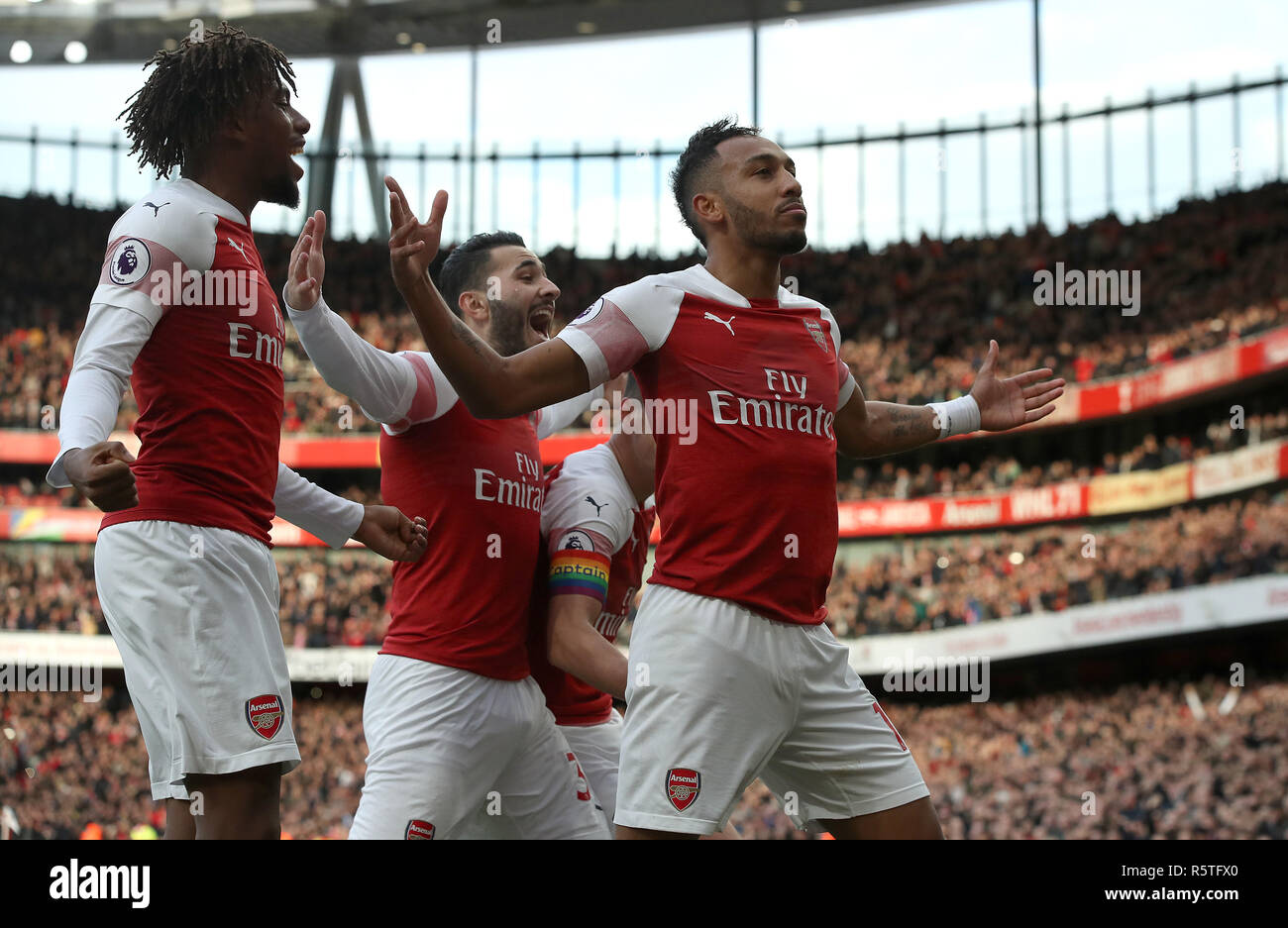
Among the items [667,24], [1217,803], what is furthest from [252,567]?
[667,24]

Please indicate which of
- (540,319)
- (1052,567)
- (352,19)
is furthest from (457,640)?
(352,19)

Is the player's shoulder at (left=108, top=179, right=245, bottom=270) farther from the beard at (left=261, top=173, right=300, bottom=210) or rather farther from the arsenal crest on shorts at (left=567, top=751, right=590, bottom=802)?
the arsenal crest on shorts at (left=567, top=751, right=590, bottom=802)

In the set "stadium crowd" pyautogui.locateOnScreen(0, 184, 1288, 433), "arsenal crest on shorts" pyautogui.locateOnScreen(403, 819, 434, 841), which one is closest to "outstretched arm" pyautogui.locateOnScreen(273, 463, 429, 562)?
"arsenal crest on shorts" pyautogui.locateOnScreen(403, 819, 434, 841)

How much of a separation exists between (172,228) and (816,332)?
191cm

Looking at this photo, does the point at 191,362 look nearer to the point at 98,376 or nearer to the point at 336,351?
the point at 98,376

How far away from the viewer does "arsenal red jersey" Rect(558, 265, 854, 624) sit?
3750 millimetres

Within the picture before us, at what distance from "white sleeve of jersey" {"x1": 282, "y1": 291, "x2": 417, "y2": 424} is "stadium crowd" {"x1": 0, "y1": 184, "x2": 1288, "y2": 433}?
65.7 ft

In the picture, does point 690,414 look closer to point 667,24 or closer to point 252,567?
point 252,567

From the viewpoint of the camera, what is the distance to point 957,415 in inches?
187

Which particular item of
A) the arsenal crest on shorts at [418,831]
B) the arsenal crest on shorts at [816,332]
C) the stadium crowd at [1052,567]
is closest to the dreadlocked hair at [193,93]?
the arsenal crest on shorts at [816,332]

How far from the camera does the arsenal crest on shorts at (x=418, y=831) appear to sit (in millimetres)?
4199

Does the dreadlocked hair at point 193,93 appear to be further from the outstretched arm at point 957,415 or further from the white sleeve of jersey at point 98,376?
the outstretched arm at point 957,415

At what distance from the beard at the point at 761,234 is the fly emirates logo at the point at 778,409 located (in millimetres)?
425
